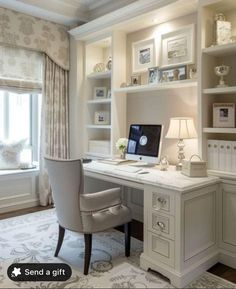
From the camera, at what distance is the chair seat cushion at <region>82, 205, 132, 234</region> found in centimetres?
228

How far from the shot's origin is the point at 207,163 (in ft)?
8.57

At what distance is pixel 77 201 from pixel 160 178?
0.71 metres

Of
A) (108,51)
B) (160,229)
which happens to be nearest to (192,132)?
(160,229)

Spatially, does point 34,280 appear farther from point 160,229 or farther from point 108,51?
point 108,51

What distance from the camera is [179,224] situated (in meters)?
2.11

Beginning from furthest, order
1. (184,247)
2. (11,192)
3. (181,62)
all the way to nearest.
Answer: (11,192) → (181,62) → (184,247)

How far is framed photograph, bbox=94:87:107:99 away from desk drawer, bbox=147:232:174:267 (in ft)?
7.67

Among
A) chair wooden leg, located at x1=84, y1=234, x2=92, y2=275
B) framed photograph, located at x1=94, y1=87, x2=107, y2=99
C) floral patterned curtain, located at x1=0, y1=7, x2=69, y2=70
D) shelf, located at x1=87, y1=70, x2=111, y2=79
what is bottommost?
chair wooden leg, located at x1=84, y1=234, x2=92, y2=275

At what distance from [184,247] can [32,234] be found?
1721 mm

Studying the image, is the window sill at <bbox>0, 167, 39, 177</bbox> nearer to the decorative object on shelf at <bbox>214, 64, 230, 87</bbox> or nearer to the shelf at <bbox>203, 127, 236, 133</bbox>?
the shelf at <bbox>203, 127, 236, 133</bbox>

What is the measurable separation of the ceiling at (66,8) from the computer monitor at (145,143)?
1.62 m

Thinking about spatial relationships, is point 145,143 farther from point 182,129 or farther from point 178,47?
point 178,47

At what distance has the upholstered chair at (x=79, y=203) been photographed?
224 centimetres

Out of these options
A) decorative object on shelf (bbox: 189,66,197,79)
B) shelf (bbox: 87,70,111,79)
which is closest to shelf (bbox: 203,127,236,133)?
decorative object on shelf (bbox: 189,66,197,79)
